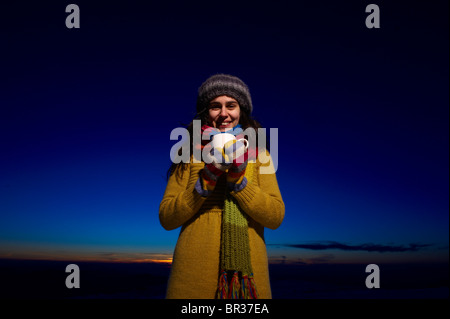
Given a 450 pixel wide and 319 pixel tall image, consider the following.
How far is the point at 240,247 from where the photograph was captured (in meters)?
1.58

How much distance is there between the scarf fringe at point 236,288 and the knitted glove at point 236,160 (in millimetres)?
451

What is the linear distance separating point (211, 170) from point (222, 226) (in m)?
0.36

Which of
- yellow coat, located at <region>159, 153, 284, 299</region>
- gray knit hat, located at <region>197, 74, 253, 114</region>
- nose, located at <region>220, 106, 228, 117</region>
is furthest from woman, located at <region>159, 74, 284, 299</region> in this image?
gray knit hat, located at <region>197, 74, 253, 114</region>

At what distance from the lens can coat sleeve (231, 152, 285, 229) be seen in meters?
1.62

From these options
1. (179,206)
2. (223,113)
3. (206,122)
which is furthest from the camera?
(206,122)

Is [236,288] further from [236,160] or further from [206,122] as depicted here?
[206,122]

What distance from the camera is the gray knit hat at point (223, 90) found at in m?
2.04

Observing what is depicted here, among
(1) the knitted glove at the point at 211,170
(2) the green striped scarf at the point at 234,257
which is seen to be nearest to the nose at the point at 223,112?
(1) the knitted glove at the point at 211,170

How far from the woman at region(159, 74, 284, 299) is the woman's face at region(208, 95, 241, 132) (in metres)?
0.10

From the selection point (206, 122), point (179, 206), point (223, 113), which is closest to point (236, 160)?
point (179, 206)

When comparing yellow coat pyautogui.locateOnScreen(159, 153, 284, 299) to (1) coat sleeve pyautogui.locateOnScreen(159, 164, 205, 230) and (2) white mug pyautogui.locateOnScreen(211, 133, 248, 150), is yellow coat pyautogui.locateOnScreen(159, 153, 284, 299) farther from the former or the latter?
(2) white mug pyautogui.locateOnScreen(211, 133, 248, 150)

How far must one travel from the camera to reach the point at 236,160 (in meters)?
1.50
